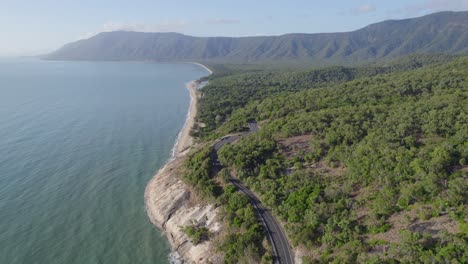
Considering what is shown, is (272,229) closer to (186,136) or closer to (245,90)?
(186,136)

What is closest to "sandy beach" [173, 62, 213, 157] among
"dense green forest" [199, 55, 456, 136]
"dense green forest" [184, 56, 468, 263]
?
"dense green forest" [199, 55, 456, 136]

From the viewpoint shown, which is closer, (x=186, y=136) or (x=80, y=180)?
(x=80, y=180)

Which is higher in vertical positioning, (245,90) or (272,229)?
(245,90)

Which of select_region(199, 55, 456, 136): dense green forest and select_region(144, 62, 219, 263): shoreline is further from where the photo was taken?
select_region(199, 55, 456, 136): dense green forest

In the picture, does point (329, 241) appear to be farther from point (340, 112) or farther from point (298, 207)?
point (340, 112)

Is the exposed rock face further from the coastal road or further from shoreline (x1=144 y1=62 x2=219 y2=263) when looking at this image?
the coastal road

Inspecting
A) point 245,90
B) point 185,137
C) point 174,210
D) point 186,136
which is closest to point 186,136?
point 186,136
